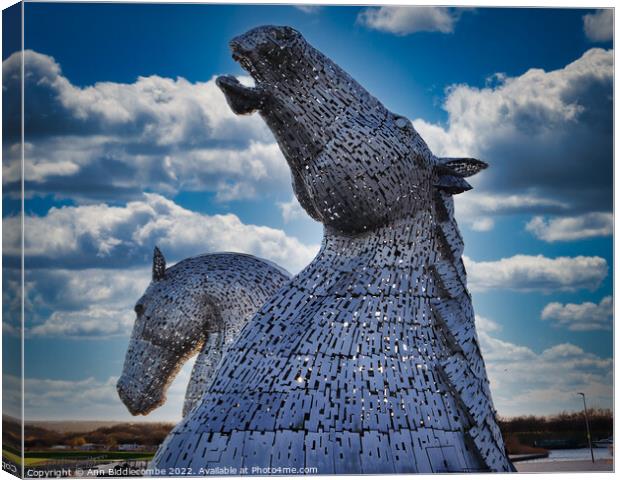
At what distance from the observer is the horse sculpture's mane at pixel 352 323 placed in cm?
500

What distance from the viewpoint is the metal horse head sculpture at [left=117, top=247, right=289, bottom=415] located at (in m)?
8.16

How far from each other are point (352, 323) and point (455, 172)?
1.31 metres

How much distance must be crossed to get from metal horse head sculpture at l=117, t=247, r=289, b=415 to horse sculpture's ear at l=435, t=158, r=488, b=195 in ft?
8.94

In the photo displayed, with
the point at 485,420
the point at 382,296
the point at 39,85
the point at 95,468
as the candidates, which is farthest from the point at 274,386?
the point at 39,85

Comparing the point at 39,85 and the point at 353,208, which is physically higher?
the point at 39,85

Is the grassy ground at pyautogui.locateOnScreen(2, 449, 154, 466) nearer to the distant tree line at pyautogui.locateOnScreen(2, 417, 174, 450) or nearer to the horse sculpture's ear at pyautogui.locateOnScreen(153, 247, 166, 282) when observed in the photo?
the distant tree line at pyautogui.locateOnScreen(2, 417, 174, 450)

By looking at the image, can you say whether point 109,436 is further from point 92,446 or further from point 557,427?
point 557,427

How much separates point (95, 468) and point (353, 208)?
303cm

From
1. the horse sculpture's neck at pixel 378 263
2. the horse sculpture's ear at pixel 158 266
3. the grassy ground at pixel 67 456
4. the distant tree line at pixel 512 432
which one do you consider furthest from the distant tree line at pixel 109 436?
the horse sculpture's neck at pixel 378 263

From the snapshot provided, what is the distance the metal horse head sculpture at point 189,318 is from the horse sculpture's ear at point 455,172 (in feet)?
8.94

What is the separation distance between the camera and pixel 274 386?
5.13 m

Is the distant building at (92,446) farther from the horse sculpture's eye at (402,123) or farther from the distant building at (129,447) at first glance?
the horse sculpture's eye at (402,123)

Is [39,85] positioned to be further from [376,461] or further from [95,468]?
[376,461]

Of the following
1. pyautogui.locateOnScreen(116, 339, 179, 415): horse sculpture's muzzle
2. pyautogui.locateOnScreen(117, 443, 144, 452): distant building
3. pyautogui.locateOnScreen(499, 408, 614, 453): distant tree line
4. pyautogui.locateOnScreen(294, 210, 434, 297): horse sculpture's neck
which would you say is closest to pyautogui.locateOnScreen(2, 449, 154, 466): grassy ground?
pyautogui.locateOnScreen(117, 443, 144, 452): distant building
